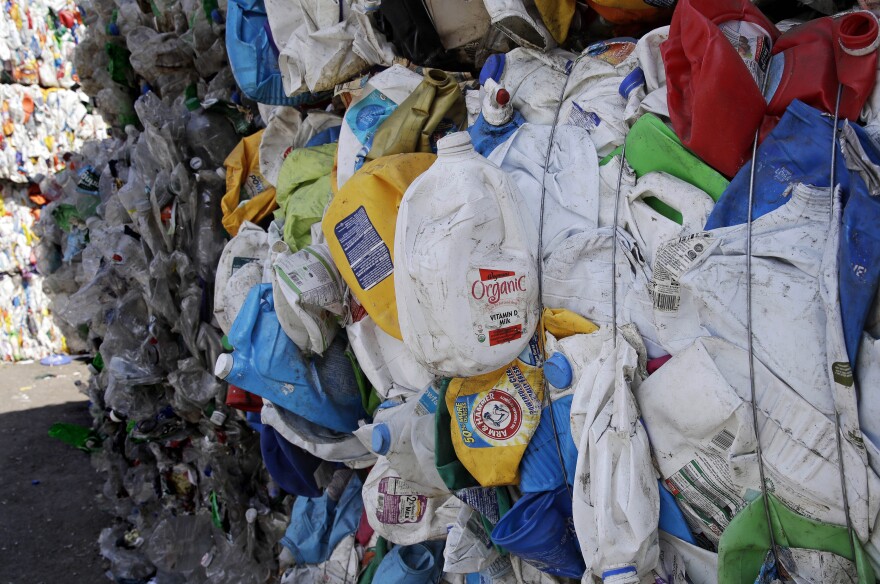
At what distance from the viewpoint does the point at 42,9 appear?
19.9 ft

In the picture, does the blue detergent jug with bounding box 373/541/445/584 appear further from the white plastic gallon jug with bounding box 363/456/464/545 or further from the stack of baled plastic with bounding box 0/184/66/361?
the stack of baled plastic with bounding box 0/184/66/361

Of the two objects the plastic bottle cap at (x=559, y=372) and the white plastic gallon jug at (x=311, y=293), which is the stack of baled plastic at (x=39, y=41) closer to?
the white plastic gallon jug at (x=311, y=293)

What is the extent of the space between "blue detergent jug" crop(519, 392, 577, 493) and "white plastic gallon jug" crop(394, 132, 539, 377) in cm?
15

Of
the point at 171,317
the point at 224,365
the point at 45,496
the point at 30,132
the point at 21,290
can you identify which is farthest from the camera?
the point at 21,290

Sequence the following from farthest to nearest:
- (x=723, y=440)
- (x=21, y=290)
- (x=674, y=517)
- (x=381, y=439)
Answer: (x=21, y=290) → (x=381, y=439) → (x=674, y=517) → (x=723, y=440)

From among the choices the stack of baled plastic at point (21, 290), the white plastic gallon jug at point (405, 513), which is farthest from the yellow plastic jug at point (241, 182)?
the stack of baled plastic at point (21, 290)

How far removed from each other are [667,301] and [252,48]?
6.11 ft

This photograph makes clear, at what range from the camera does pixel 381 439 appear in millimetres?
1758

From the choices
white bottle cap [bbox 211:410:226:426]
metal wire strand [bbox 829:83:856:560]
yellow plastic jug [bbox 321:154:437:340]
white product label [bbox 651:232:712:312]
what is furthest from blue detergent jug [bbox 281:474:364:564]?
metal wire strand [bbox 829:83:856:560]

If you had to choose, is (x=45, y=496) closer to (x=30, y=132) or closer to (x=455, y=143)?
(x=30, y=132)

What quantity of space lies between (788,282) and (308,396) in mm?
1374

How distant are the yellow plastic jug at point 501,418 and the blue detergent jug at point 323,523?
39.8 inches

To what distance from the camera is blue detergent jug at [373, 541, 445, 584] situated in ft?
6.67

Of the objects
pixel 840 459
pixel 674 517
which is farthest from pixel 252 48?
pixel 840 459
